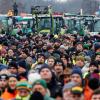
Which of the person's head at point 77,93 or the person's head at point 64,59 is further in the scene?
the person's head at point 64,59

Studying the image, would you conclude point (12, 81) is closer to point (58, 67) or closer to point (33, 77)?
point (33, 77)

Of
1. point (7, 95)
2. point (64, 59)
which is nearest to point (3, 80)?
point (7, 95)

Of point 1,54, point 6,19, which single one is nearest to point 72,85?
point 1,54

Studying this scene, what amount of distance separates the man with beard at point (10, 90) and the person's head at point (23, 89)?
581mm

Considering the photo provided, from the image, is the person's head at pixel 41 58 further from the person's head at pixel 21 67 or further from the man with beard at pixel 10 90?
the man with beard at pixel 10 90

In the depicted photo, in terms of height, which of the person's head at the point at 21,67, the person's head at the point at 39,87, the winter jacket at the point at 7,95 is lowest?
the winter jacket at the point at 7,95

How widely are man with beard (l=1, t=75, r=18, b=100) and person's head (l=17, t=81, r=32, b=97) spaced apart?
0.58 metres

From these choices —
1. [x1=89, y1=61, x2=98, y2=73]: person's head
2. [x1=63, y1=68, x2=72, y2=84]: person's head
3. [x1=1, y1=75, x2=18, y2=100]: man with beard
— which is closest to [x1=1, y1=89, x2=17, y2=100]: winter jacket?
[x1=1, y1=75, x2=18, y2=100]: man with beard

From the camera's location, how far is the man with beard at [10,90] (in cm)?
1080

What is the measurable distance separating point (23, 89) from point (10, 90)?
39.6 inches

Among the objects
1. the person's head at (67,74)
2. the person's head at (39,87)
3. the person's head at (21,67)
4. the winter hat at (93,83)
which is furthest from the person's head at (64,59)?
the person's head at (39,87)

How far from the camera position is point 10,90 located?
1109cm

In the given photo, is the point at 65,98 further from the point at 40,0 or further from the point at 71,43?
the point at 40,0

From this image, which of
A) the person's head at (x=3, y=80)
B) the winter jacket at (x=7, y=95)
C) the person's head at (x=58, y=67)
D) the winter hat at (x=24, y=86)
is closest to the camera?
the winter hat at (x=24, y=86)
